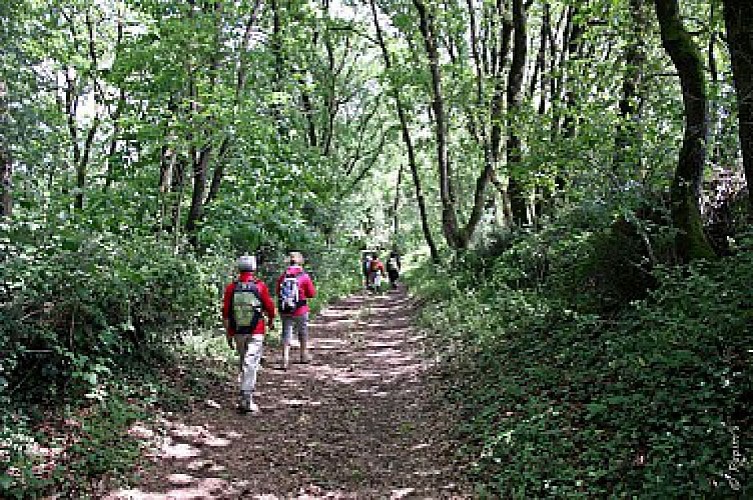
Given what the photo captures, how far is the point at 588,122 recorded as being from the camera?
9.04 meters

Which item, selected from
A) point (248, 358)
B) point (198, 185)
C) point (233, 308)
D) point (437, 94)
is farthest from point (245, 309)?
point (437, 94)

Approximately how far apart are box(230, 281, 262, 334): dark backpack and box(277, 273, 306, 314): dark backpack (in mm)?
2542

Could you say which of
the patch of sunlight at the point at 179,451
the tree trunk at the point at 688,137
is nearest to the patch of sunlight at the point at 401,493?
the patch of sunlight at the point at 179,451

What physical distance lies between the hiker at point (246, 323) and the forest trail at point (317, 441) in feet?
1.30

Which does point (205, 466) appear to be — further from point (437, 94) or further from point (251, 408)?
point (437, 94)

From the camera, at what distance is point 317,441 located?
721cm

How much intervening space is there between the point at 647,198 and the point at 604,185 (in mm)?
615

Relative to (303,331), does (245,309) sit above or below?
above

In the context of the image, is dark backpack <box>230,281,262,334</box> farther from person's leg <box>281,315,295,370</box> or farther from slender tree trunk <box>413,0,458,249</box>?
slender tree trunk <box>413,0,458,249</box>

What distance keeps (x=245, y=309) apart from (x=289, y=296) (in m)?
2.69

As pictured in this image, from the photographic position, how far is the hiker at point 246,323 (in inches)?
316

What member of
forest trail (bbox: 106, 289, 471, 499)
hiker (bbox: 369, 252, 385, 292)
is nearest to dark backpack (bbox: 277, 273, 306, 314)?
forest trail (bbox: 106, 289, 471, 499)

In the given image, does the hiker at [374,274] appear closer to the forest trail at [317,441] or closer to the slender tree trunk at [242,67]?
the slender tree trunk at [242,67]

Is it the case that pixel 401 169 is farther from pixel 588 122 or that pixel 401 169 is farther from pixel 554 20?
pixel 588 122
